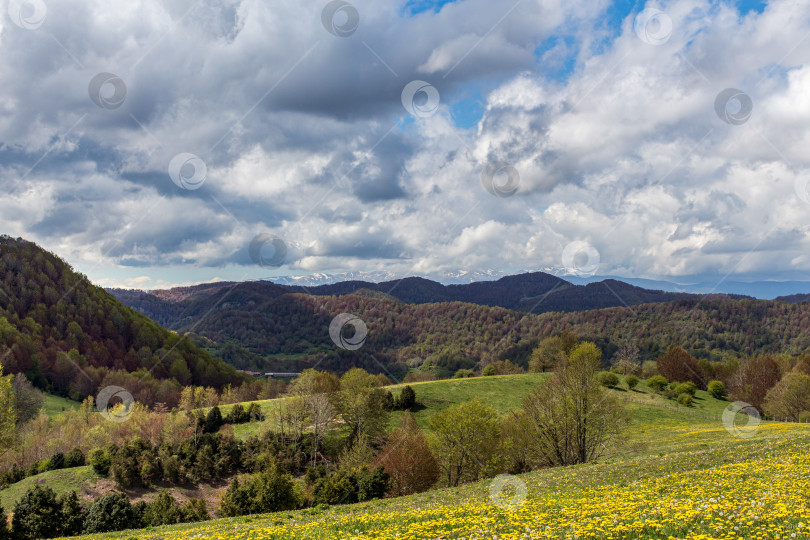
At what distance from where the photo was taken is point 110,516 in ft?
112

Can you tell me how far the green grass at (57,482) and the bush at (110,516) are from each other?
25.0 m

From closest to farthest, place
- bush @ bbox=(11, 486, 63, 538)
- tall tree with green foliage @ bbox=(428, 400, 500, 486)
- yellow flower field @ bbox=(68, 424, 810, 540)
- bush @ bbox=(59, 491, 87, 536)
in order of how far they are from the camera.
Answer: yellow flower field @ bbox=(68, 424, 810, 540)
bush @ bbox=(11, 486, 63, 538)
bush @ bbox=(59, 491, 87, 536)
tall tree with green foliage @ bbox=(428, 400, 500, 486)

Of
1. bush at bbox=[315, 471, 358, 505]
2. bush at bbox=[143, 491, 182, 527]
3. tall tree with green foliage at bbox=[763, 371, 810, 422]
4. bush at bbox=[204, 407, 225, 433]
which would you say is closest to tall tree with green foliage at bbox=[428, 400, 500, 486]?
bush at bbox=[315, 471, 358, 505]

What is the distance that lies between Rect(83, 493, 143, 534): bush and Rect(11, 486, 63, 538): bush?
7.74 ft

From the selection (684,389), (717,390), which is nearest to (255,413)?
(684,389)

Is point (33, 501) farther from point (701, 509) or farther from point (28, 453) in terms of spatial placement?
point (28, 453)

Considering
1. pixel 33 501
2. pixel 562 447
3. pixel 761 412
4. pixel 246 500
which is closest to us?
pixel 33 501

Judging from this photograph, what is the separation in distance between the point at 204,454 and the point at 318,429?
738 inches

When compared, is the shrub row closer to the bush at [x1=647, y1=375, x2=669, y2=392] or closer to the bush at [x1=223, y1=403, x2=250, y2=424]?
the bush at [x1=223, y1=403, x2=250, y2=424]

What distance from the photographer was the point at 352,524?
53.6ft

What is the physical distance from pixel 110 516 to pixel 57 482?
30.4 metres

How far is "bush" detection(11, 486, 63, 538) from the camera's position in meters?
32.8

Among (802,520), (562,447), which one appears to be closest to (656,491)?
(802,520)

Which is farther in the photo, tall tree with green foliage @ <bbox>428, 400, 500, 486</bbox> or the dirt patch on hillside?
the dirt patch on hillside
